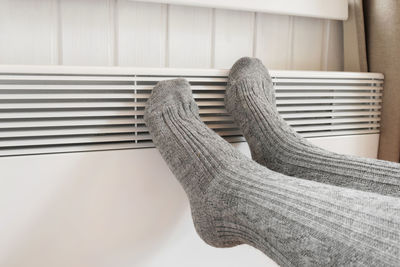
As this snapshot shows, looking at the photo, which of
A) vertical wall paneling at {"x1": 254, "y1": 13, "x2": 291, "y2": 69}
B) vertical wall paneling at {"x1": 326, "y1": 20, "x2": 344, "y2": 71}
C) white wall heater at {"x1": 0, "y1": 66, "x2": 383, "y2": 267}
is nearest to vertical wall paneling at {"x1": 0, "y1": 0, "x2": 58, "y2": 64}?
white wall heater at {"x1": 0, "y1": 66, "x2": 383, "y2": 267}

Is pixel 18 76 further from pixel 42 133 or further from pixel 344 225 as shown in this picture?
pixel 344 225

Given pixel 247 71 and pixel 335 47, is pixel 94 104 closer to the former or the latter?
pixel 247 71

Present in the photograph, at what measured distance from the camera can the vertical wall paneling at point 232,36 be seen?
1.05 metres

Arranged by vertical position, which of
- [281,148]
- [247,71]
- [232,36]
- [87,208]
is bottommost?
[87,208]

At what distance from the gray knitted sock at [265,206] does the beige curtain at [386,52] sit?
62cm

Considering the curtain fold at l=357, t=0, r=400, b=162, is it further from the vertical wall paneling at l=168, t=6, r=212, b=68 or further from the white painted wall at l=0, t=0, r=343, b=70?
the vertical wall paneling at l=168, t=6, r=212, b=68

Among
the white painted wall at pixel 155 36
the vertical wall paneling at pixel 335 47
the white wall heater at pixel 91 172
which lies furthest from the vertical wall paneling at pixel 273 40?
the white wall heater at pixel 91 172

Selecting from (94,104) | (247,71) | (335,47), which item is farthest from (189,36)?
(335,47)

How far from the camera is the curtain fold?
1.04 meters

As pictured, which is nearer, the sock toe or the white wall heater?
the white wall heater

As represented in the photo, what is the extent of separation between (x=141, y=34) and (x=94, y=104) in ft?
0.92

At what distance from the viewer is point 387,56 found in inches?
41.8

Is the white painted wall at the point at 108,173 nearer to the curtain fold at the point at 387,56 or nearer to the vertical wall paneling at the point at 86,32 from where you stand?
the vertical wall paneling at the point at 86,32

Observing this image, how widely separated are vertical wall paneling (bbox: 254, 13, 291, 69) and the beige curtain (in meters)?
0.21
